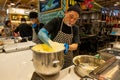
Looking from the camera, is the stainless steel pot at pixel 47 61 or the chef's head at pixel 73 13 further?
the chef's head at pixel 73 13

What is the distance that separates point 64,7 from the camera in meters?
2.53

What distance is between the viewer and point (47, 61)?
886 millimetres

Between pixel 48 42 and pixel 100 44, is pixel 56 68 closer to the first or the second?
pixel 48 42

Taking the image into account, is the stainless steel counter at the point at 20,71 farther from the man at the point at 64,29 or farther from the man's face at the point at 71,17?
the man's face at the point at 71,17

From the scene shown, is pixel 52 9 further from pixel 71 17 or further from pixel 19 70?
pixel 19 70

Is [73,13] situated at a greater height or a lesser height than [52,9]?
lesser

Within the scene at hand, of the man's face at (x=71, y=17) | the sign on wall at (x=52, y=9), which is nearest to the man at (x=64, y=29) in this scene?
the man's face at (x=71, y=17)

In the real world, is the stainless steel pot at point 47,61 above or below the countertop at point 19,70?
above

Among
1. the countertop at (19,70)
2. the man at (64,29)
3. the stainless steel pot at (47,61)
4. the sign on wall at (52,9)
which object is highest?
the sign on wall at (52,9)

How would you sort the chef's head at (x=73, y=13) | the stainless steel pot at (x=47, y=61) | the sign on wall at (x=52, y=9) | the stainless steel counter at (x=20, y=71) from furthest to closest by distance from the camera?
the sign on wall at (x=52, y=9), the chef's head at (x=73, y=13), the stainless steel counter at (x=20, y=71), the stainless steel pot at (x=47, y=61)

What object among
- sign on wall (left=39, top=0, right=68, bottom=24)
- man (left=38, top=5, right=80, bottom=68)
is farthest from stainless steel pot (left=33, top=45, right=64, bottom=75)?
sign on wall (left=39, top=0, right=68, bottom=24)

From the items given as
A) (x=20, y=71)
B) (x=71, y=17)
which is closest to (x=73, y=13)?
(x=71, y=17)

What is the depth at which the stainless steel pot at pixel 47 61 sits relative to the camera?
2.90 ft

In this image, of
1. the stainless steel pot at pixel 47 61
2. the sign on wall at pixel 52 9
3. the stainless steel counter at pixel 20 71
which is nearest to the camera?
the stainless steel pot at pixel 47 61
